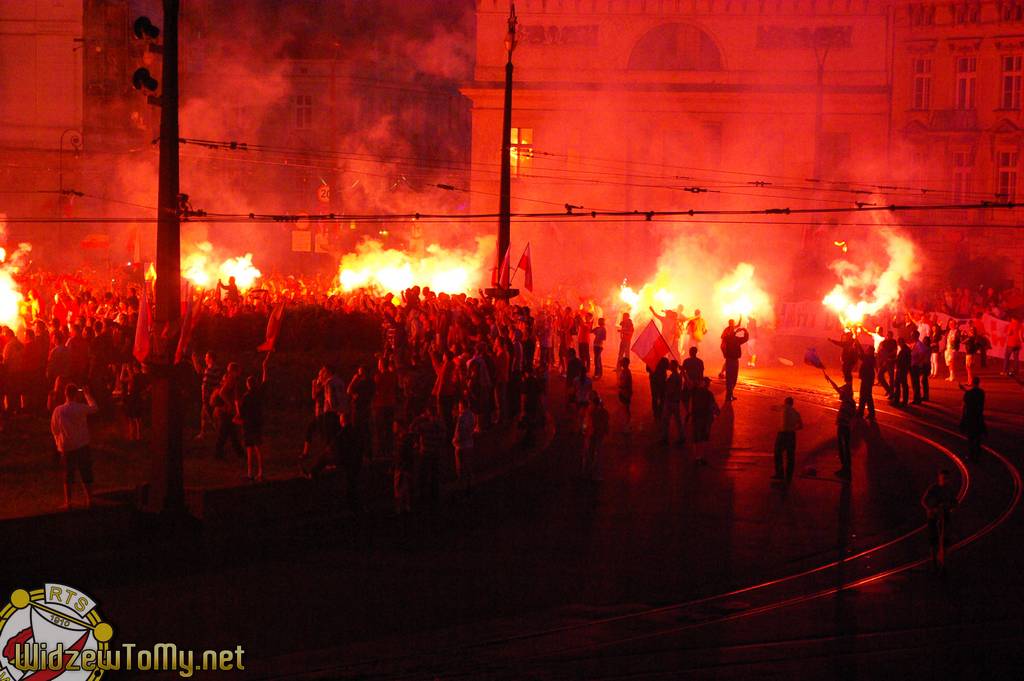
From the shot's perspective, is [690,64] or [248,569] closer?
[248,569]

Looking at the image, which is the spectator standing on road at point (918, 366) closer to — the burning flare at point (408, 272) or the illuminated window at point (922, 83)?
the burning flare at point (408, 272)

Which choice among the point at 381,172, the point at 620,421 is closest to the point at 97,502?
the point at 620,421

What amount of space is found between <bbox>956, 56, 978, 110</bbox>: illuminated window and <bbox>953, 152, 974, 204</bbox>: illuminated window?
188 cm

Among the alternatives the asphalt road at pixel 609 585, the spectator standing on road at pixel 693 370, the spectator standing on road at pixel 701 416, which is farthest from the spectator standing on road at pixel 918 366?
the spectator standing on road at pixel 701 416

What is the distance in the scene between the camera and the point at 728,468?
17609 millimetres

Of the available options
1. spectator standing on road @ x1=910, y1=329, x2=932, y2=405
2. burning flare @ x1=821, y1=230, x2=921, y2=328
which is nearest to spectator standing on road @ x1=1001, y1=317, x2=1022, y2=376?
spectator standing on road @ x1=910, y1=329, x2=932, y2=405

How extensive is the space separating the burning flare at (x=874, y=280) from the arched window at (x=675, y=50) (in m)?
11.8

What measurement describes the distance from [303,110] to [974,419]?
46.3m

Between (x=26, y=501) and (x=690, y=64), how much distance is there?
42210 millimetres

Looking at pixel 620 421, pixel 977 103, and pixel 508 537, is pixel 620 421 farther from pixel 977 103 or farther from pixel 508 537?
pixel 977 103

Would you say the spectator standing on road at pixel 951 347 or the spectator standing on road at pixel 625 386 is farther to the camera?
the spectator standing on road at pixel 951 347

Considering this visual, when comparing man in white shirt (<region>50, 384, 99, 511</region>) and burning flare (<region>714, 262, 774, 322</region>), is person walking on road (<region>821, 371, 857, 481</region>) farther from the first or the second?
burning flare (<region>714, 262, 774, 322</region>)

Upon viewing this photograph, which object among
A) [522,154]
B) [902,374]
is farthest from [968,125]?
[902,374]

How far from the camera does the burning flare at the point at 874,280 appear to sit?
39.3 meters
